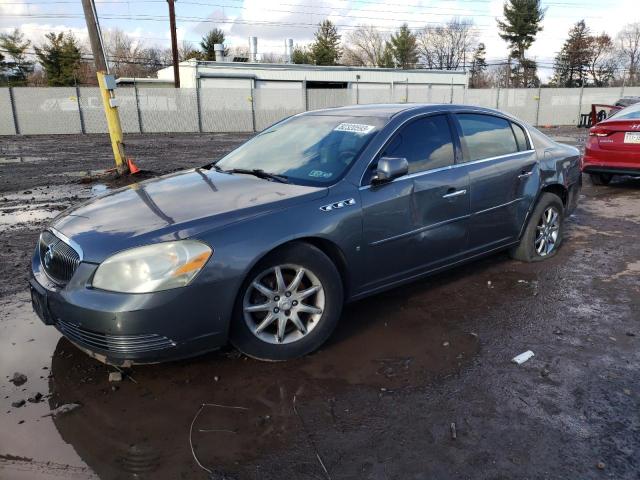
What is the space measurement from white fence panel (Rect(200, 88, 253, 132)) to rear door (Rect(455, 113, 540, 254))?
2318cm

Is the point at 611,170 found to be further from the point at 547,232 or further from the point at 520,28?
the point at 520,28

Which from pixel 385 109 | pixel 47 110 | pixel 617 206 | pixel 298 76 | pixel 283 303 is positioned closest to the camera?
pixel 283 303

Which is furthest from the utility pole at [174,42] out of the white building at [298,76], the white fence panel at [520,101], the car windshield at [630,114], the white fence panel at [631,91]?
→ the white fence panel at [631,91]

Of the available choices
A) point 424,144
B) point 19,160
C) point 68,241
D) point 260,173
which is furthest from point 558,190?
point 19,160

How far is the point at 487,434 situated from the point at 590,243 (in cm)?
418

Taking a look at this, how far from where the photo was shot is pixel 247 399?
113 inches

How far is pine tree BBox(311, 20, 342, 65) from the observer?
6538 cm

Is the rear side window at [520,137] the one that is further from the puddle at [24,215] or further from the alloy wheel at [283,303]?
the puddle at [24,215]

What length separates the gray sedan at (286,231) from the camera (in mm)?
2775

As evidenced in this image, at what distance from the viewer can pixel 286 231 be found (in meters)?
3.08

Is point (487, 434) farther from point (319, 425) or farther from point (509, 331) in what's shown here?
point (509, 331)

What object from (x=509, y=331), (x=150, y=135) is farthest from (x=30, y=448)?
(x=150, y=135)

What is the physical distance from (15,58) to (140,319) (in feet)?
196

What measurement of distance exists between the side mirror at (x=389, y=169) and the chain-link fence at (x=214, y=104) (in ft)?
61.0
